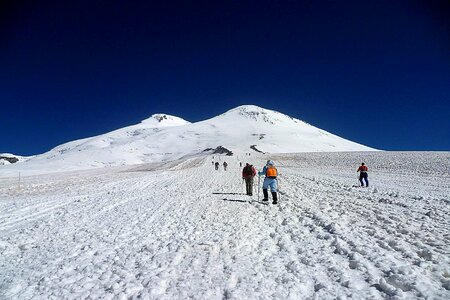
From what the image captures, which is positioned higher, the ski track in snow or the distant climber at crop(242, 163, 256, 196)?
the distant climber at crop(242, 163, 256, 196)

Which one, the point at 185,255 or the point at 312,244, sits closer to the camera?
the point at 185,255

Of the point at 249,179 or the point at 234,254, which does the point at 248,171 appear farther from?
the point at 234,254

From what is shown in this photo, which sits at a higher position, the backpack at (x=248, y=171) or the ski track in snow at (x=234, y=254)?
the backpack at (x=248, y=171)

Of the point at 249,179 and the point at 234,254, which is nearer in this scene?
the point at 234,254

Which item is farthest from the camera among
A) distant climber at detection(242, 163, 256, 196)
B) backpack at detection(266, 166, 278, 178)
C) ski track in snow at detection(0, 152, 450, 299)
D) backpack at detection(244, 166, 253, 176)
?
backpack at detection(244, 166, 253, 176)

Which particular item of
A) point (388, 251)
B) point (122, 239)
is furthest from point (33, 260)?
point (388, 251)

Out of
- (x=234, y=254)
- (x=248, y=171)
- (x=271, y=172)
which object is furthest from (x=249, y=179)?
(x=234, y=254)

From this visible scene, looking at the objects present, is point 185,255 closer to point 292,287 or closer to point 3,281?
point 292,287

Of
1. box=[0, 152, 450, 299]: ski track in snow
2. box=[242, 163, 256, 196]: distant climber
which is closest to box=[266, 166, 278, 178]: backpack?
box=[0, 152, 450, 299]: ski track in snow

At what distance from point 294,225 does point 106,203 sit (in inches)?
389

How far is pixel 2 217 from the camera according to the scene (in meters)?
12.5

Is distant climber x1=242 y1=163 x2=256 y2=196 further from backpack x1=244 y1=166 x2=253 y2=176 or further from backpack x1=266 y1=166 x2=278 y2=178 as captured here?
backpack x1=266 y1=166 x2=278 y2=178

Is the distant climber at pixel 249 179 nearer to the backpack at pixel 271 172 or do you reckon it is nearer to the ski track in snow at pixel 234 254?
the backpack at pixel 271 172

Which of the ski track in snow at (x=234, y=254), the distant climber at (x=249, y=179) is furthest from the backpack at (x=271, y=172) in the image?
the distant climber at (x=249, y=179)
